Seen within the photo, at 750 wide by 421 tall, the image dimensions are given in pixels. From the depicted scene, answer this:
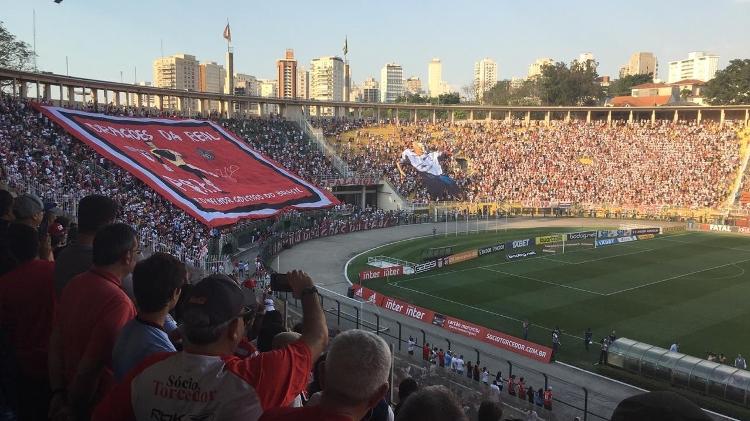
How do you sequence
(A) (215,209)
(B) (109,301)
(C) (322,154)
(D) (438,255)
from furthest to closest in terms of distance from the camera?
(C) (322,154) < (D) (438,255) < (A) (215,209) < (B) (109,301)

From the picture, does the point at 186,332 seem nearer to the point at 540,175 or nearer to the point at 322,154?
the point at 322,154

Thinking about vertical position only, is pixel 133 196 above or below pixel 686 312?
above

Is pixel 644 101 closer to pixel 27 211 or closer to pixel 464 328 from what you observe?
pixel 464 328

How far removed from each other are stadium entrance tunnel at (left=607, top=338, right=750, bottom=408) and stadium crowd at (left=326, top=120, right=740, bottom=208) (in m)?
40.2

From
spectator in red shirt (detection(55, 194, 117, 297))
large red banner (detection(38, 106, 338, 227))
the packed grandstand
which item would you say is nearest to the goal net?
the packed grandstand

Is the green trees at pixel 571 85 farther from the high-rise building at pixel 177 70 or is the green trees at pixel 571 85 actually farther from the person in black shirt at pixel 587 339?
the high-rise building at pixel 177 70

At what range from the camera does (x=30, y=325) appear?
511cm

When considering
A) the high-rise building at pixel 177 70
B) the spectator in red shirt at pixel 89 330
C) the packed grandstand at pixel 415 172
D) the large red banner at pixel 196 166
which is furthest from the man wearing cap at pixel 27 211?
the high-rise building at pixel 177 70

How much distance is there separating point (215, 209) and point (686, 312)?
2323 cm

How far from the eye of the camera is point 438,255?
123 feet

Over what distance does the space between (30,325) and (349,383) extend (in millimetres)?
3604

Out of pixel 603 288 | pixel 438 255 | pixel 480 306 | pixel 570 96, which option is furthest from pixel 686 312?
pixel 570 96

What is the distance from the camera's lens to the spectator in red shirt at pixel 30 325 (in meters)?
4.97

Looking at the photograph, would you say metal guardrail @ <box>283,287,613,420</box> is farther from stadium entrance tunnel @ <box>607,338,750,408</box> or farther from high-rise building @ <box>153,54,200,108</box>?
high-rise building @ <box>153,54,200,108</box>
